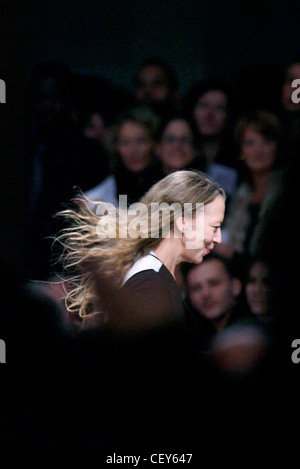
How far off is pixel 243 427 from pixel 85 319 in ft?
1.61

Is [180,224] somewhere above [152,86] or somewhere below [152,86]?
below

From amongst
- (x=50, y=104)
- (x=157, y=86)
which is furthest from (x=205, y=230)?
(x=50, y=104)

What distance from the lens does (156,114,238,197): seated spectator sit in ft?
6.52

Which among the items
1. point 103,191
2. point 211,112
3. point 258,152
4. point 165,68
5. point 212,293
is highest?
point 165,68

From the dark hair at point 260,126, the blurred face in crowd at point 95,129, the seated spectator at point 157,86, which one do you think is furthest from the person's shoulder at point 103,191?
the dark hair at point 260,126

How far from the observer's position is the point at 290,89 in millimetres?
2020

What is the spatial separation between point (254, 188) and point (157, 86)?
362 mm

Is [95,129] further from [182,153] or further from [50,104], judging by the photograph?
[182,153]

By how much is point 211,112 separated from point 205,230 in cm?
32

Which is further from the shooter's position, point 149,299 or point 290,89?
point 290,89

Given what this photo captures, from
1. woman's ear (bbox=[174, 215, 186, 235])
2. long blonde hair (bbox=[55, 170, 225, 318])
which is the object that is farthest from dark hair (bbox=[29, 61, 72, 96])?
woman's ear (bbox=[174, 215, 186, 235])

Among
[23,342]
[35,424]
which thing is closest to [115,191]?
[23,342]

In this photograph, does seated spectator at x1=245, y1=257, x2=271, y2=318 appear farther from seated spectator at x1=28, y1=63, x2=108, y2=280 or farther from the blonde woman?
seated spectator at x1=28, y1=63, x2=108, y2=280

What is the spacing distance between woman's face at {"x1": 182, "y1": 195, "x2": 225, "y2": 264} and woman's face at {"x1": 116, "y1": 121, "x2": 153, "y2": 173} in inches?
7.8
